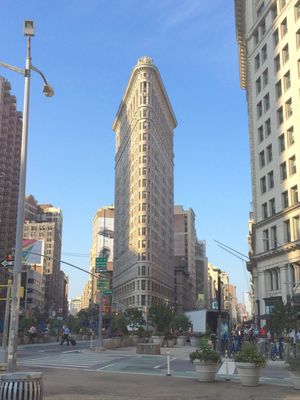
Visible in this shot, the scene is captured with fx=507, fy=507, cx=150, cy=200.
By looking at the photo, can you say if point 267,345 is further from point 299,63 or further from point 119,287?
point 119,287

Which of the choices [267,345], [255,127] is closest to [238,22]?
[255,127]

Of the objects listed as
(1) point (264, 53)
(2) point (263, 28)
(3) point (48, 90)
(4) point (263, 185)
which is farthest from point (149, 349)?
(2) point (263, 28)

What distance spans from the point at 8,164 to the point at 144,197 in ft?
154

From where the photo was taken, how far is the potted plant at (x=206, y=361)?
16.5 meters

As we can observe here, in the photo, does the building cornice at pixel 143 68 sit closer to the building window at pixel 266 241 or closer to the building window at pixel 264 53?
the building window at pixel 264 53

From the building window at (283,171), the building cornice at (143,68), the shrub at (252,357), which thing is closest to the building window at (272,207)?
the building window at (283,171)

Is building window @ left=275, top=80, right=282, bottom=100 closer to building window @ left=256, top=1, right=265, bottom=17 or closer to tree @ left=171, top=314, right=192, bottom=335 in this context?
building window @ left=256, top=1, right=265, bottom=17

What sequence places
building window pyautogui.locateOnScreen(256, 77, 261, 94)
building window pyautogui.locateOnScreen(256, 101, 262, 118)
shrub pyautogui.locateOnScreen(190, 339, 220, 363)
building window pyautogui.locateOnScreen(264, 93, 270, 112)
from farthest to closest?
1. building window pyautogui.locateOnScreen(256, 77, 261, 94)
2. building window pyautogui.locateOnScreen(256, 101, 262, 118)
3. building window pyautogui.locateOnScreen(264, 93, 270, 112)
4. shrub pyautogui.locateOnScreen(190, 339, 220, 363)

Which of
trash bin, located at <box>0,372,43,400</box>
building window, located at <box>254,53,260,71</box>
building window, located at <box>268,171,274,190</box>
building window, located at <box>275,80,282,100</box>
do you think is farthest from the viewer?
building window, located at <box>254,53,260,71</box>

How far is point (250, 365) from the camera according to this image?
51.5 feet

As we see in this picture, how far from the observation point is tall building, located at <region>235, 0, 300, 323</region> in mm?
51906

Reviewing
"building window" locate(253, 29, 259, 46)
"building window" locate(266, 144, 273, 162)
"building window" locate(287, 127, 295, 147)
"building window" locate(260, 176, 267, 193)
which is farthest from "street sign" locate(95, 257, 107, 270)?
"building window" locate(253, 29, 259, 46)

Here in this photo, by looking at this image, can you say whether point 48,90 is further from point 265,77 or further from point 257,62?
point 257,62

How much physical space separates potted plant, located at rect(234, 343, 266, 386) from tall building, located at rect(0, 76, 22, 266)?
139 meters
